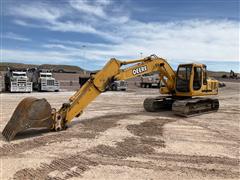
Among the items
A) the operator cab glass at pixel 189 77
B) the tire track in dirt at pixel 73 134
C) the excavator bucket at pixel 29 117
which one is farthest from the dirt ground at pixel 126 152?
the operator cab glass at pixel 189 77

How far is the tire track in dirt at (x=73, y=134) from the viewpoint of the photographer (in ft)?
22.6

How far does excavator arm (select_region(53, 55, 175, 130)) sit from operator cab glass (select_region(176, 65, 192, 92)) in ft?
2.23

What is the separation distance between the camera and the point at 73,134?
8.41 metres

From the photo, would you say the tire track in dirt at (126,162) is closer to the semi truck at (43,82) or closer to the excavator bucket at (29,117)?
the excavator bucket at (29,117)

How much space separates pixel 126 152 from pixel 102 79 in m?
3.41

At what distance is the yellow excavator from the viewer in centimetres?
777

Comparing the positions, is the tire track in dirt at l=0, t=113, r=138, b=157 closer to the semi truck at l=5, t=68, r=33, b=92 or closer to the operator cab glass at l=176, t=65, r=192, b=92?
the operator cab glass at l=176, t=65, r=192, b=92

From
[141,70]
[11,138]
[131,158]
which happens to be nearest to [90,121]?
[141,70]

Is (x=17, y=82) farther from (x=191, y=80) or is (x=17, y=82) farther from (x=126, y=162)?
(x=126, y=162)

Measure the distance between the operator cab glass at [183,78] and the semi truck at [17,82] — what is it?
17902 millimetres

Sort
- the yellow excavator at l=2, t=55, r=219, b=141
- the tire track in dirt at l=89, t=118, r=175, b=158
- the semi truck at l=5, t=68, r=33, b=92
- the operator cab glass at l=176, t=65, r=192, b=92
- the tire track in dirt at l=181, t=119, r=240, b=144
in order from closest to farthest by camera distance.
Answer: the tire track in dirt at l=89, t=118, r=175, b=158
the yellow excavator at l=2, t=55, r=219, b=141
the tire track in dirt at l=181, t=119, r=240, b=144
the operator cab glass at l=176, t=65, r=192, b=92
the semi truck at l=5, t=68, r=33, b=92

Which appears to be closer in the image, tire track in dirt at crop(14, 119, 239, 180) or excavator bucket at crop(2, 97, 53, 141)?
tire track in dirt at crop(14, 119, 239, 180)

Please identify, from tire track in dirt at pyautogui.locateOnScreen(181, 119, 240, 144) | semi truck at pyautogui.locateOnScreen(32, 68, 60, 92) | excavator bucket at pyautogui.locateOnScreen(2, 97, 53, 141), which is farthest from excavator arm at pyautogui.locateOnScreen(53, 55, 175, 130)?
semi truck at pyautogui.locateOnScreen(32, 68, 60, 92)

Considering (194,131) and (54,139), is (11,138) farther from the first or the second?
(194,131)
